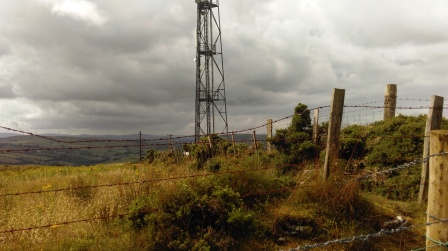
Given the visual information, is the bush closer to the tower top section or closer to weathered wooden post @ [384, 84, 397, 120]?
weathered wooden post @ [384, 84, 397, 120]

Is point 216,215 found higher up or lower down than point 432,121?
lower down

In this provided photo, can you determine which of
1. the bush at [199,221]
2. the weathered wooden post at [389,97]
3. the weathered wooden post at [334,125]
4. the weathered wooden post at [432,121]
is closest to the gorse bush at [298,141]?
the weathered wooden post at [389,97]

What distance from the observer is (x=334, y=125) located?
19.3 feet

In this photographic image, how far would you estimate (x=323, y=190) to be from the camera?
5.79 m

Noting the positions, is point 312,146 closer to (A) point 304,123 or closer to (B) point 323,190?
(A) point 304,123

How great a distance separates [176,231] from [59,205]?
302 centimetres

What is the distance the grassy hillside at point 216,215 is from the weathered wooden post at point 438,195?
70.9 inches

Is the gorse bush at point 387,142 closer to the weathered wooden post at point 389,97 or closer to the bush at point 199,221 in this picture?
the weathered wooden post at point 389,97

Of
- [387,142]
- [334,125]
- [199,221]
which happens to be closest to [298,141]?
[387,142]

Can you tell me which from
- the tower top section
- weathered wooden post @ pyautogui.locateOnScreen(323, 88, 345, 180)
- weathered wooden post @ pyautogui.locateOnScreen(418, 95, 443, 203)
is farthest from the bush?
the tower top section

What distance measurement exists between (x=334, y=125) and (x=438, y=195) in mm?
2477

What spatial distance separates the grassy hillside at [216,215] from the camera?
481 centimetres

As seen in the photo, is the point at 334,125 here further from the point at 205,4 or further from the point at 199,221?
the point at 205,4

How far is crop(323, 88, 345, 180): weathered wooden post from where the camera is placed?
5.83 m
